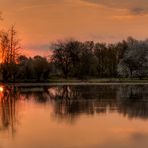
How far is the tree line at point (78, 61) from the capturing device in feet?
260

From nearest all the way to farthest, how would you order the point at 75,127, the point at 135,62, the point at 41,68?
the point at 75,127
the point at 41,68
the point at 135,62

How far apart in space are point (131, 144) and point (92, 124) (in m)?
5.08

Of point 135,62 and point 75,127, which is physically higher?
point 135,62

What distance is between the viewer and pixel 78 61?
3935 inches

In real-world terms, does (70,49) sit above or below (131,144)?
above

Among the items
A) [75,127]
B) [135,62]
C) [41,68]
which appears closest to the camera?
[75,127]

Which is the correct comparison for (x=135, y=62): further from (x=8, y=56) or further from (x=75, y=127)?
(x=75, y=127)

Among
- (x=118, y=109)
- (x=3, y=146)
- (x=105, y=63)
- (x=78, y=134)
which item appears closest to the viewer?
(x=3, y=146)

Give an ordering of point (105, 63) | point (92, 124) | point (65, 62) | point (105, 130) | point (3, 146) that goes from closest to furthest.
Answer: point (3, 146), point (105, 130), point (92, 124), point (65, 62), point (105, 63)

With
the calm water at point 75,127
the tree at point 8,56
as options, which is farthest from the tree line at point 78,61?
the calm water at point 75,127

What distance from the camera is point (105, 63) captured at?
344 feet

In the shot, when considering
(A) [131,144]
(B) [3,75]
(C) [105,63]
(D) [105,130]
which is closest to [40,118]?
(D) [105,130]

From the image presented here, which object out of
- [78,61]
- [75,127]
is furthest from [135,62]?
[75,127]

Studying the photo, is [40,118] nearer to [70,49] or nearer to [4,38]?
[4,38]
